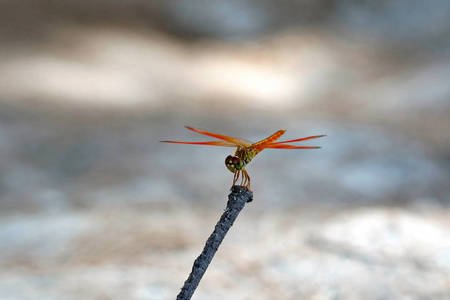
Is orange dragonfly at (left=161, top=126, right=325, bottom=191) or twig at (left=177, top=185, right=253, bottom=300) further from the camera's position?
orange dragonfly at (left=161, top=126, right=325, bottom=191)

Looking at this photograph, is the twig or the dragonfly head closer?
the twig

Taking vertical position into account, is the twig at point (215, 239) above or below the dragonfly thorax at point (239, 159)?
below

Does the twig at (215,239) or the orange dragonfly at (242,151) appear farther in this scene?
the orange dragonfly at (242,151)

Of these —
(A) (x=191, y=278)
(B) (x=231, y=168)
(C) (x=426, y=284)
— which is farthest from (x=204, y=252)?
(C) (x=426, y=284)

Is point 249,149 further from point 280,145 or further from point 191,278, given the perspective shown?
point 191,278

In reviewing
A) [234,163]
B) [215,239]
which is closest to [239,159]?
[234,163]

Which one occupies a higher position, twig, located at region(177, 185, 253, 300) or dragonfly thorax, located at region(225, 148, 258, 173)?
dragonfly thorax, located at region(225, 148, 258, 173)

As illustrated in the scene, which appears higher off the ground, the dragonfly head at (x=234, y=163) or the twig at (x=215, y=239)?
the dragonfly head at (x=234, y=163)

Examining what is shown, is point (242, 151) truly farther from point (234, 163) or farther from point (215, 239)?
point (215, 239)
